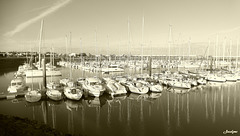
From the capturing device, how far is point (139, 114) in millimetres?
21984

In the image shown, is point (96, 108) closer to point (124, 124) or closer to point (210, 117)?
point (124, 124)

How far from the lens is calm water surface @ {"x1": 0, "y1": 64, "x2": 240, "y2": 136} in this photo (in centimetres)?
1750

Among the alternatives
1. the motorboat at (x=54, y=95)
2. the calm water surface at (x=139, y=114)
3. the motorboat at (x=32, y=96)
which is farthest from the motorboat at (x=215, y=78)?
the motorboat at (x=32, y=96)

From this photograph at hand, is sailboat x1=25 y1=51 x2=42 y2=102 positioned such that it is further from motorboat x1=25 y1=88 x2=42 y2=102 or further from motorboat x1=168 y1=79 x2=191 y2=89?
motorboat x1=168 y1=79 x2=191 y2=89

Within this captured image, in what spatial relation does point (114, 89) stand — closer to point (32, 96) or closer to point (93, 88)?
point (93, 88)

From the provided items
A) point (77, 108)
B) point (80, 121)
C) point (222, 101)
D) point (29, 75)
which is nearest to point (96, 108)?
point (77, 108)

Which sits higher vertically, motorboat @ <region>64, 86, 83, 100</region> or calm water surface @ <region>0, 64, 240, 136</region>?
motorboat @ <region>64, 86, 83, 100</region>

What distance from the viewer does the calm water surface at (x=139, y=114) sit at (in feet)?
57.4

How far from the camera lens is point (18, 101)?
26.5 meters

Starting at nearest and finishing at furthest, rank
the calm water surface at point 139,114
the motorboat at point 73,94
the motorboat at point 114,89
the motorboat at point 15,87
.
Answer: the calm water surface at point 139,114
the motorboat at point 73,94
the motorboat at point 15,87
the motorboat at point 114,89

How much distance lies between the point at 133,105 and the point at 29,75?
129 feet

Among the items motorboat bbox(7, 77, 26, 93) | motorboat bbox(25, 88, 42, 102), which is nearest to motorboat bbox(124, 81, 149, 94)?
motorboat bbox(25, 88, 42, 102)

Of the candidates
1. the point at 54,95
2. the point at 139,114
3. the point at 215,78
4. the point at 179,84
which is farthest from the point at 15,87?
the point at 215,78

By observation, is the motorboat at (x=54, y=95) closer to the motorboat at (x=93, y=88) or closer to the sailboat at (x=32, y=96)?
the sailboat at (x=32, y=96)
